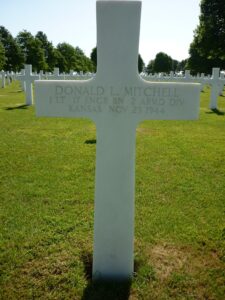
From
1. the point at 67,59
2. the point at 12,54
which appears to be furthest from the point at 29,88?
the point at 67,59

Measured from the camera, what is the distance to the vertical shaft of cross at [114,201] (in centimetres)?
265

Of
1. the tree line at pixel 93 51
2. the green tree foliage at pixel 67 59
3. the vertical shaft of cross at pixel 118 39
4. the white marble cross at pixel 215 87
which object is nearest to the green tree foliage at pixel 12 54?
the tree line at pixel 93 51

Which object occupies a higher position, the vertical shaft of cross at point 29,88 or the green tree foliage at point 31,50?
the green tree foliage at point 31,50

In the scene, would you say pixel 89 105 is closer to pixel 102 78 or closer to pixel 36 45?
pixel 102 78

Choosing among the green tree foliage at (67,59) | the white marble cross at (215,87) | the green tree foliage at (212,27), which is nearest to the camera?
the white marble cross at (215,87)

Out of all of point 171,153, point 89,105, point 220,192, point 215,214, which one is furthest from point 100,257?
point 171,153

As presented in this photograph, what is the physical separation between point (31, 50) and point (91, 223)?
138 ft

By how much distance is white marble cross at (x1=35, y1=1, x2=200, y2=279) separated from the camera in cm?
246

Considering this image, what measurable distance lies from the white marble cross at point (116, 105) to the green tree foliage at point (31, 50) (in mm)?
42359

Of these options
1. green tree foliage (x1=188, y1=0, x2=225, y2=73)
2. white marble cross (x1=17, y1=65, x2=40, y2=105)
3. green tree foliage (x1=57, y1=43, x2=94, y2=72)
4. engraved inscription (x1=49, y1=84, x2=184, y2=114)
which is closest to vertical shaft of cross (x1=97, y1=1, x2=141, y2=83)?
engraved inscription (x1=49, y1=84, x2=184, y2=114)

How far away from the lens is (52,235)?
364 centimetres

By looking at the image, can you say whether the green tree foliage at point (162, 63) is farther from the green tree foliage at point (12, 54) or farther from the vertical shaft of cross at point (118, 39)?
the vertical shaft of cross at point (118, 39)

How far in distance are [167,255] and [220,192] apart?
1.90 m

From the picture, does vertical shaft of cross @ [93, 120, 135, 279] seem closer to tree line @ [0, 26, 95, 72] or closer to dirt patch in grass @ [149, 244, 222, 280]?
dirt patch in grass @ [149, 244, 222, 280]
